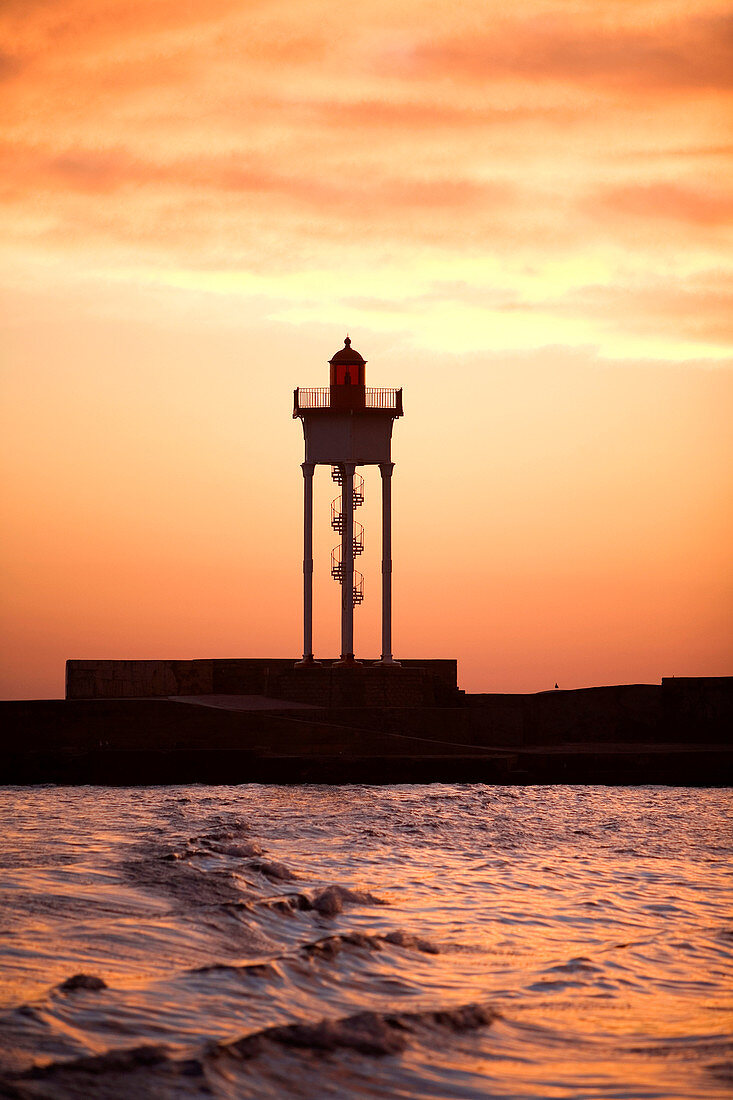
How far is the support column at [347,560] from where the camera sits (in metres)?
34.2

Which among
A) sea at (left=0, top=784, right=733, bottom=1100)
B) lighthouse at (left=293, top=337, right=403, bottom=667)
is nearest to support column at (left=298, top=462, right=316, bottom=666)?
lighthouse at (left=293, top=337, right=403, bottom=667)

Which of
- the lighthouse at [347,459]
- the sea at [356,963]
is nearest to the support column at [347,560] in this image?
the lighthouse at [347,459]

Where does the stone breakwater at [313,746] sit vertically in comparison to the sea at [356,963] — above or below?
above

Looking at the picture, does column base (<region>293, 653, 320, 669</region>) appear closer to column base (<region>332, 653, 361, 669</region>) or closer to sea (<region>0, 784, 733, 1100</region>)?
column base (<region>332, 653, 361, 669</region>)

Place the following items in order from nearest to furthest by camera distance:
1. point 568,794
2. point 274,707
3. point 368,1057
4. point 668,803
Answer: point 368,1057 → point 668,803 → point 568,794 → point 274,707

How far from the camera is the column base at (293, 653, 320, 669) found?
1330 inches

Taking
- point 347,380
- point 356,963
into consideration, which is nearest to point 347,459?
point 347,380

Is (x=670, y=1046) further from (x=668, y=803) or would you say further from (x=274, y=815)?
(x=668, y=803)

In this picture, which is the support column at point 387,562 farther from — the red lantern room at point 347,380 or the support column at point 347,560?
the red lantern room at point 347,380

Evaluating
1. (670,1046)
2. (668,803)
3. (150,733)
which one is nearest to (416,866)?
(670,1046)

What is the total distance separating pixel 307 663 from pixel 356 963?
81.4 ft

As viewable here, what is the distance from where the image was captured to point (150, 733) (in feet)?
93.5

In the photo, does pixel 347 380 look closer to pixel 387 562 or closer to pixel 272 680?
pixel 387 562

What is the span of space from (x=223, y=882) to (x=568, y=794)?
1498 centimetres
